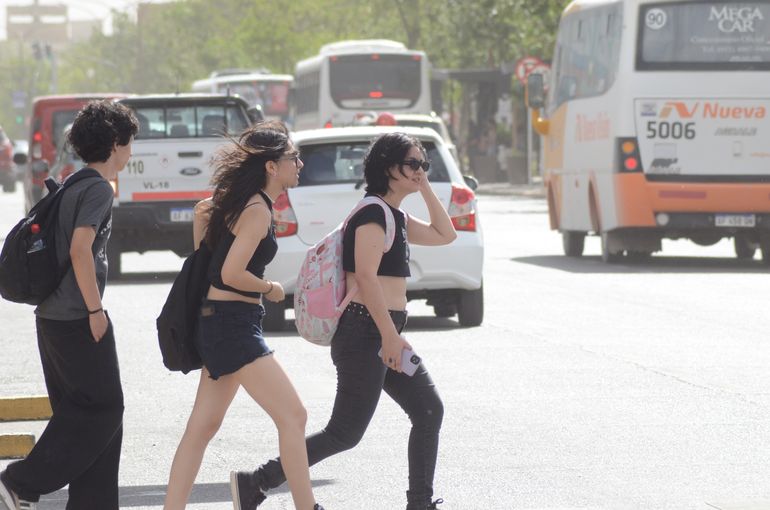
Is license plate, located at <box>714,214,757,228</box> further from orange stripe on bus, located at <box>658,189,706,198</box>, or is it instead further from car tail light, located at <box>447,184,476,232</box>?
car tail light, located at <box>447,184,476,232</box>

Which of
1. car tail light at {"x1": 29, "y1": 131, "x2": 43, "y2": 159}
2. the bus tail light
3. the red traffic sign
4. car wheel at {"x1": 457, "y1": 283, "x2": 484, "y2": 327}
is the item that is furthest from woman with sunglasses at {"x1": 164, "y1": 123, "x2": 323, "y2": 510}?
the red traffic sign

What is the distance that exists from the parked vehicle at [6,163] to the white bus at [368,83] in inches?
396

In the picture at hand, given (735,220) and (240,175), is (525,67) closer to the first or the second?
(735,220)

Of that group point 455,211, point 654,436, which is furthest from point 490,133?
point 654,436

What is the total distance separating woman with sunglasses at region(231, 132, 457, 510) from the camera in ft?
22.0

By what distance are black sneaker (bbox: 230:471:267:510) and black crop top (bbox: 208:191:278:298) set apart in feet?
2.31

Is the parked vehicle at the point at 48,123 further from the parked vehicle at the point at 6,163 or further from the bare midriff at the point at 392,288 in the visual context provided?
the bare midriff at the point at 392,288

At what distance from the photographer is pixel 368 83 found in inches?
1911

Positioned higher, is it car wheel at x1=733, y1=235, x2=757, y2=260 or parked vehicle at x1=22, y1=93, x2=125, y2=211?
parked vehicle at x1=22, y1=93, x2=125, y2=211

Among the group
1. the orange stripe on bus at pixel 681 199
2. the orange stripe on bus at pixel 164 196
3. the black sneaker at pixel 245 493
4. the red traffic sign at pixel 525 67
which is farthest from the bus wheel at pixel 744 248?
the red traffic sign at pixel 525 67

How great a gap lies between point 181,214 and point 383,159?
43.2ft

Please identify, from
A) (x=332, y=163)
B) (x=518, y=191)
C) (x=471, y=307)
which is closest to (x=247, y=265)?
(x=332, y=163)

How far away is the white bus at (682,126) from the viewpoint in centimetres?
2178

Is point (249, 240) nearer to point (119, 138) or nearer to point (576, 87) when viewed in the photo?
point (119, 138)
